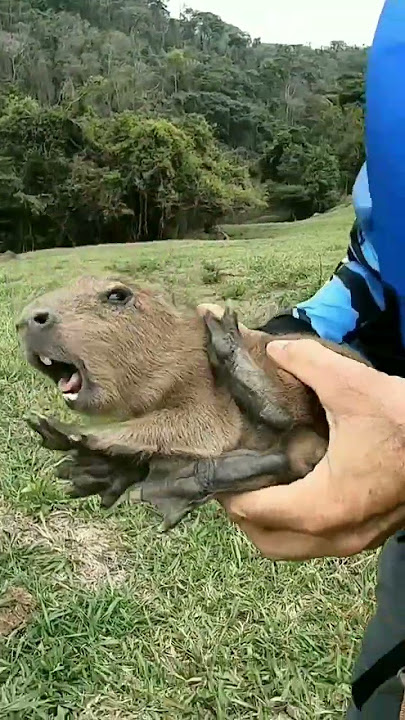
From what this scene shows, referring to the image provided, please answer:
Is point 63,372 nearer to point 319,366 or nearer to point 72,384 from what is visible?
point 72,384

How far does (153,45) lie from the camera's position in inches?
1810

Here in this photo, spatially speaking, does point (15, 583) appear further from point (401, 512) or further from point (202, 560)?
point (401, 512)

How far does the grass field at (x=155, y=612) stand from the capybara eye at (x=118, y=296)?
0.33m

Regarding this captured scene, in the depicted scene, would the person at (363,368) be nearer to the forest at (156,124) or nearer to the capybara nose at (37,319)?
the capybara nose at (37,319)

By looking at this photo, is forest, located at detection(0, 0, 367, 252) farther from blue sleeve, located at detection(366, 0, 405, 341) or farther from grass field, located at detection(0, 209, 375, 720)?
grass field, located at detection(0, 209, 375, 720)

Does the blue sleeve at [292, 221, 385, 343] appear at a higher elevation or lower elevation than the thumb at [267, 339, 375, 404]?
lower

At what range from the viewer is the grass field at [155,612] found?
2.15 m

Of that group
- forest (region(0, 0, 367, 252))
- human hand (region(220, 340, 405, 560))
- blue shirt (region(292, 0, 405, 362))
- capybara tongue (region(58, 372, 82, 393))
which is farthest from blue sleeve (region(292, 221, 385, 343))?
forest (region(0, 0, 367, 252))

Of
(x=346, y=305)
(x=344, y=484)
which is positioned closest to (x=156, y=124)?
(x=346, y=305)

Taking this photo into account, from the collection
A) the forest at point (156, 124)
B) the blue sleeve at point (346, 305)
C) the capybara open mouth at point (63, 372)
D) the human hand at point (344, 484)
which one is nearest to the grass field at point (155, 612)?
the blue sleeve at point (346, 305)

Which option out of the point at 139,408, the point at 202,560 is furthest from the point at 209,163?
the point at 139,408

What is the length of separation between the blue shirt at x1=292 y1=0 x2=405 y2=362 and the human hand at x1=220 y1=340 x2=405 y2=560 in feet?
0.66

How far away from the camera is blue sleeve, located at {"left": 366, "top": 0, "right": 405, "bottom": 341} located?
1.15 meters

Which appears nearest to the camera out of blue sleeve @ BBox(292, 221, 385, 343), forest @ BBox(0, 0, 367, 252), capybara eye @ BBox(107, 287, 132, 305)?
capybara eye @ BBox(107, 287, 132, 305)
